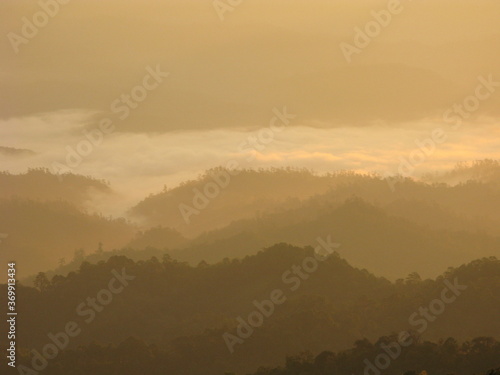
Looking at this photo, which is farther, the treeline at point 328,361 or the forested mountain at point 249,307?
the forested mountain at point 249,307

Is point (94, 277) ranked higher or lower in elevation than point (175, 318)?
higher

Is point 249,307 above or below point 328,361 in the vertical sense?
above

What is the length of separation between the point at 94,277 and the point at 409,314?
134ft

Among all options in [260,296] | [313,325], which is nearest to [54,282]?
[260,296]

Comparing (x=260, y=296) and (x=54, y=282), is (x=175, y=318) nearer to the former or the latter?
(x=260, y=296)

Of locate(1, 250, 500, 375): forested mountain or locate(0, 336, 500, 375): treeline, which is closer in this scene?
locate(0, 336, 500, 375): treeline

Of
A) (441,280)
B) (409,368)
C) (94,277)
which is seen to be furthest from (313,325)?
(94,277)

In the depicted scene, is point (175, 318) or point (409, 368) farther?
point (175, 318)

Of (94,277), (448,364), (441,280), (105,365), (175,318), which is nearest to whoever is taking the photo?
(448,364)

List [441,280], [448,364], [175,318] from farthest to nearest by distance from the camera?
[175,318] → [441,280] → [448,364]

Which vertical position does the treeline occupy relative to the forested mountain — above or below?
below

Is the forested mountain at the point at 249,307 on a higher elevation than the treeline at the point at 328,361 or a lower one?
higher

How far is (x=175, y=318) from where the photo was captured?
111 meters

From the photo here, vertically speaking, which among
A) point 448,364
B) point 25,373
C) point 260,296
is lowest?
point 448,364
